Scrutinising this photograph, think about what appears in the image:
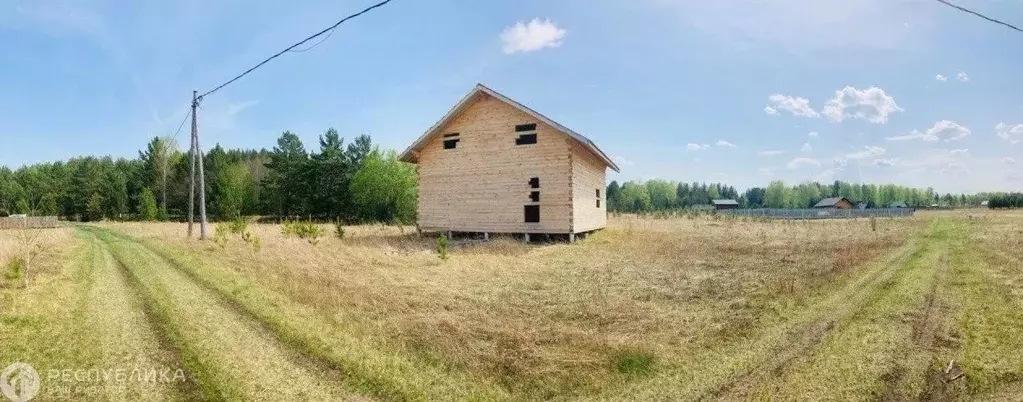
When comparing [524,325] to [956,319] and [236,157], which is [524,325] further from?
[236,157]

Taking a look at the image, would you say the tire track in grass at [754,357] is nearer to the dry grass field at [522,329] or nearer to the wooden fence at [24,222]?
the dry grass field at [522,329]

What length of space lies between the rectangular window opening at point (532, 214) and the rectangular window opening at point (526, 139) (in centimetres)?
317

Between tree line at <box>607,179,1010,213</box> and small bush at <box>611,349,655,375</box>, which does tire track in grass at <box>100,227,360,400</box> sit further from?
tree line at <box>607,179,1010,213</box>

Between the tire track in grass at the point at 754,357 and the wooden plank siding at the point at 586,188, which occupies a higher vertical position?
the wooden plank siding at the point at 586,188

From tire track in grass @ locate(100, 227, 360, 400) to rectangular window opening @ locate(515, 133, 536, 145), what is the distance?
15.6 metres

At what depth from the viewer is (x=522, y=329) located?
7.55 m

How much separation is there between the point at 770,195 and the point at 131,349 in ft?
576

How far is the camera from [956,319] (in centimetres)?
827

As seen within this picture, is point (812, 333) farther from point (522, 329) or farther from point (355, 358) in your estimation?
point (355, 358)

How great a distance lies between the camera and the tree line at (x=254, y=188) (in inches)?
1949

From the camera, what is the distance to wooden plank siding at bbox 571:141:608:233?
2322 cm

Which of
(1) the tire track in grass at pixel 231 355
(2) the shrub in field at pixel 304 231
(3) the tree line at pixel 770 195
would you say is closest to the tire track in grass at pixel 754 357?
(1) the tire track in grass at pixel 231 355

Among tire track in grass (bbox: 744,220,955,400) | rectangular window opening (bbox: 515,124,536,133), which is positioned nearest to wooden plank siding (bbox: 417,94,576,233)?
rectangular window opening (bbox: 515,124,536,133)

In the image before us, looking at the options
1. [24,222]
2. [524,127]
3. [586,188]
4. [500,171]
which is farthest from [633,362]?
[24,222]
